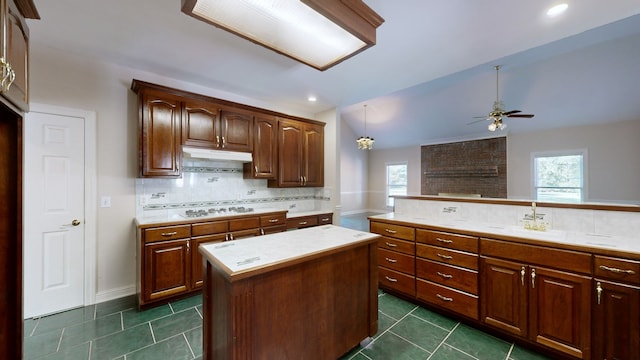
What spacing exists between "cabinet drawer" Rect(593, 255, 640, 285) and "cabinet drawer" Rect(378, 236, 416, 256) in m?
1.30

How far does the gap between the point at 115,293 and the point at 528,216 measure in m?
4.53

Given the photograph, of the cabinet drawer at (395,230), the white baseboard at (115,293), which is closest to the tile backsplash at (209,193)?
the white baseboard at (115,293)

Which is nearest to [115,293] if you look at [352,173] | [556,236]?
[556,236]

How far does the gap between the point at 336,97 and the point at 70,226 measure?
148 inches

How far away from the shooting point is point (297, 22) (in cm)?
159

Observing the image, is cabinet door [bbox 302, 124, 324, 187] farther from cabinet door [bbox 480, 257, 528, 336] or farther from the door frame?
cabinet door [bbox 480, 257, 528, 336]

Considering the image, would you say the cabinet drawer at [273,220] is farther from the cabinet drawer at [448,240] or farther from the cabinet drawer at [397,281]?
the cabinet drawer at [448,240]

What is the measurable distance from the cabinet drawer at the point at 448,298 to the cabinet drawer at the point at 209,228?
Answer: 7.74 ft

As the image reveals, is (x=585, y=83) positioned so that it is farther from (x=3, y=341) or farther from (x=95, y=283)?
(x=95, y=283)

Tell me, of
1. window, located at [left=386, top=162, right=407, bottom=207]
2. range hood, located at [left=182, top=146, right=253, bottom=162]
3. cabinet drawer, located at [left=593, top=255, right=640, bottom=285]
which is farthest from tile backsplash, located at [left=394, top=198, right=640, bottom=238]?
window, located at [left=386, top=162, right=407, bottom=207]

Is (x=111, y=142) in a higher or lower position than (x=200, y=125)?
lower

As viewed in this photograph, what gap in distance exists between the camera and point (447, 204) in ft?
9.28

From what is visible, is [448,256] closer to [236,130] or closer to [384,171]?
[236,130]

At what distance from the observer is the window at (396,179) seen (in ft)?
30.6
